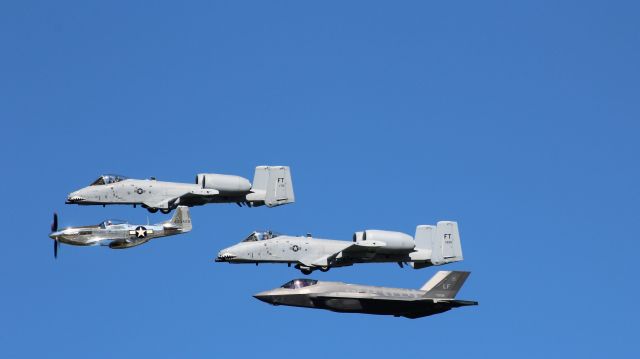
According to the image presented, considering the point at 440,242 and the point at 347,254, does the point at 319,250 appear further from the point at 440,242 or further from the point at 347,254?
the point at 440,242

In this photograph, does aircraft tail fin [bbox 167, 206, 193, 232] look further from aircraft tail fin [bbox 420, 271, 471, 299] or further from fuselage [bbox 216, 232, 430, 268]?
aircraft tail fin [bbox 420, 271, 471, 299]

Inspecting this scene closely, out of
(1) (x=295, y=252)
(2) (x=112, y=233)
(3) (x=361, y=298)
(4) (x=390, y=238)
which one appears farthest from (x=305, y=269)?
(2) (x=112, y=233)

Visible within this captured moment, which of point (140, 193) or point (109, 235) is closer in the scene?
point (140, 193)

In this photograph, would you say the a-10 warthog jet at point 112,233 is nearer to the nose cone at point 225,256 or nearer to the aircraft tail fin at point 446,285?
the nose cone at point 225,256

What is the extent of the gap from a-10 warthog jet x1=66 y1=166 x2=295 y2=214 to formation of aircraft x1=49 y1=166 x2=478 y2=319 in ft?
0.26

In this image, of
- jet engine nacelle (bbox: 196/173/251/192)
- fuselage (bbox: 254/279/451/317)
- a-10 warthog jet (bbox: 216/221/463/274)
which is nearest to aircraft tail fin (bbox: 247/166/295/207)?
jet engine nacelle (bbox: 196/173/251/192)

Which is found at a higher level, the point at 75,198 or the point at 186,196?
the point at 75,198

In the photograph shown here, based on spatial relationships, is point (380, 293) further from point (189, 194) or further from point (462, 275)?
point (189, 194)

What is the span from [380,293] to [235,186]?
15020 mm

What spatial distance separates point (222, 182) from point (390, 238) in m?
14.6

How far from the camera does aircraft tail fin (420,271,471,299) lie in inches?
5517

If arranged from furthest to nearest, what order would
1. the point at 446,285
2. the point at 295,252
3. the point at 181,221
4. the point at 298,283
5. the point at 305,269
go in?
1. the point at 181,221
2. the point at 305,269
3. the point at 295,252
4. the point at 446,285
5. the point at 298,283

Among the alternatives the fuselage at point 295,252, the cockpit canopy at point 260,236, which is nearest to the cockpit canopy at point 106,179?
the fuselage at point 295,252

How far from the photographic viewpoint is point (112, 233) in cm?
14488
